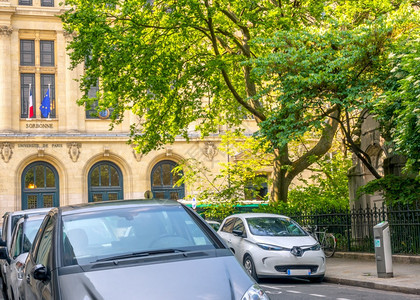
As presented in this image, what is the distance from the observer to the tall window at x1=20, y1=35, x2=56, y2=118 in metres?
48.4

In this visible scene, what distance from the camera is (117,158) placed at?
164 ft

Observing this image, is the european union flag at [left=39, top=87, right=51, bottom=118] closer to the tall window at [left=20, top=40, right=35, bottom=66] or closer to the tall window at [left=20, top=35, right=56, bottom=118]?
the tall window at [left=20, top=35, right=56, bottom=118]

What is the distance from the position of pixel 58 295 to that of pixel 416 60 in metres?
12.2

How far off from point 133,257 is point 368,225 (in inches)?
599

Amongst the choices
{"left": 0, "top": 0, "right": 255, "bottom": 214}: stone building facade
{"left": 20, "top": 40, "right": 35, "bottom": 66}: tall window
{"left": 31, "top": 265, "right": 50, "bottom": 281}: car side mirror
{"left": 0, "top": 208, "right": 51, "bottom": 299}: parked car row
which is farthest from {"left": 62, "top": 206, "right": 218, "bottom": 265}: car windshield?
{"left": 20, "top": 40, "right": 35, "bottom": 66}: tall window

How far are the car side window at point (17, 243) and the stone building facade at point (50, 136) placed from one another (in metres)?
35.9

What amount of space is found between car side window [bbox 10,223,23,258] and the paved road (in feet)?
15.0

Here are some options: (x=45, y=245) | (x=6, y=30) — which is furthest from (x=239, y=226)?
(x=6, y=30)

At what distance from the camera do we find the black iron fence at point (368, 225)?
58.2 ft

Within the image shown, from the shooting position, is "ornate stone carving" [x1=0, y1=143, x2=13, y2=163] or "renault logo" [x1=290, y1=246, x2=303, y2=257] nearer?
"renault logo" [x1=290, y1=246, x2=303, y2=257]

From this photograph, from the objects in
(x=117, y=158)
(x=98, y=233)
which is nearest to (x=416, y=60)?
(x=98, y=233)

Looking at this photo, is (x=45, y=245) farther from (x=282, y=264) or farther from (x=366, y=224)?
(x=366, y=224)

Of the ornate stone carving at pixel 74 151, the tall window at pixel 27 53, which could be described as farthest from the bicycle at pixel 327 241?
the tall window at pixel 27 53

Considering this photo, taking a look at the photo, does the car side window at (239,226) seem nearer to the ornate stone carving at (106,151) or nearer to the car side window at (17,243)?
the car side window at (17,243)
